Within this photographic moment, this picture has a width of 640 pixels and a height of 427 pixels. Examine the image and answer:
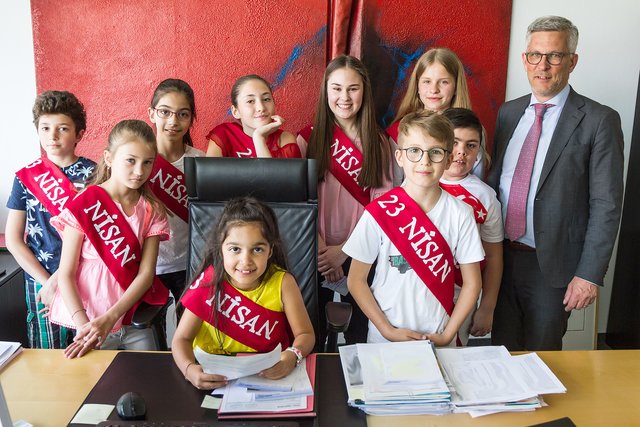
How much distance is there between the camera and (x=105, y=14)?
2406mm

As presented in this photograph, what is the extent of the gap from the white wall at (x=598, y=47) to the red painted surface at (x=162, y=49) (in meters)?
0.96

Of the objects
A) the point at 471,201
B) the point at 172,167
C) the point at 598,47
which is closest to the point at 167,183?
the point at 172,167

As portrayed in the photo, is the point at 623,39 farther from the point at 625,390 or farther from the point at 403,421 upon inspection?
the point at 403,421

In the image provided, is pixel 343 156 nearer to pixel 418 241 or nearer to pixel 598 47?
pixel 418 241

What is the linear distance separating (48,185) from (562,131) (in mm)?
1828

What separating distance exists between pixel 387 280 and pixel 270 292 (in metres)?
0.38

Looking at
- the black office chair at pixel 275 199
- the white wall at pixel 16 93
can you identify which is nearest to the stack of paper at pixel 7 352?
the black office chair at pixel 275 199

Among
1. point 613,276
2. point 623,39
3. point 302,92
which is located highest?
point 623,39

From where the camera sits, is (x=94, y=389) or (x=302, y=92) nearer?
(x=94, y=389)

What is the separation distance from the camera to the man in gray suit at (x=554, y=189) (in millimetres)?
1911

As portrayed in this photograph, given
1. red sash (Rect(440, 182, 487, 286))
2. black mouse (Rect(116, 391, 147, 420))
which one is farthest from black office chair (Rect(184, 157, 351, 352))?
black mouse (Rect(116, 391, 147, 420))

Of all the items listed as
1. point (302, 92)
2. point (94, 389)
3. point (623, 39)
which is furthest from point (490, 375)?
point (623, 39)

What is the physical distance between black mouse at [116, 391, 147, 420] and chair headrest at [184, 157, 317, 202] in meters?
0.75

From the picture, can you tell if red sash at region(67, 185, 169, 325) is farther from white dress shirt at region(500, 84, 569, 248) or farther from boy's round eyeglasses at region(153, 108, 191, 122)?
white dress shirt at region(500, 84, 569, 248)
